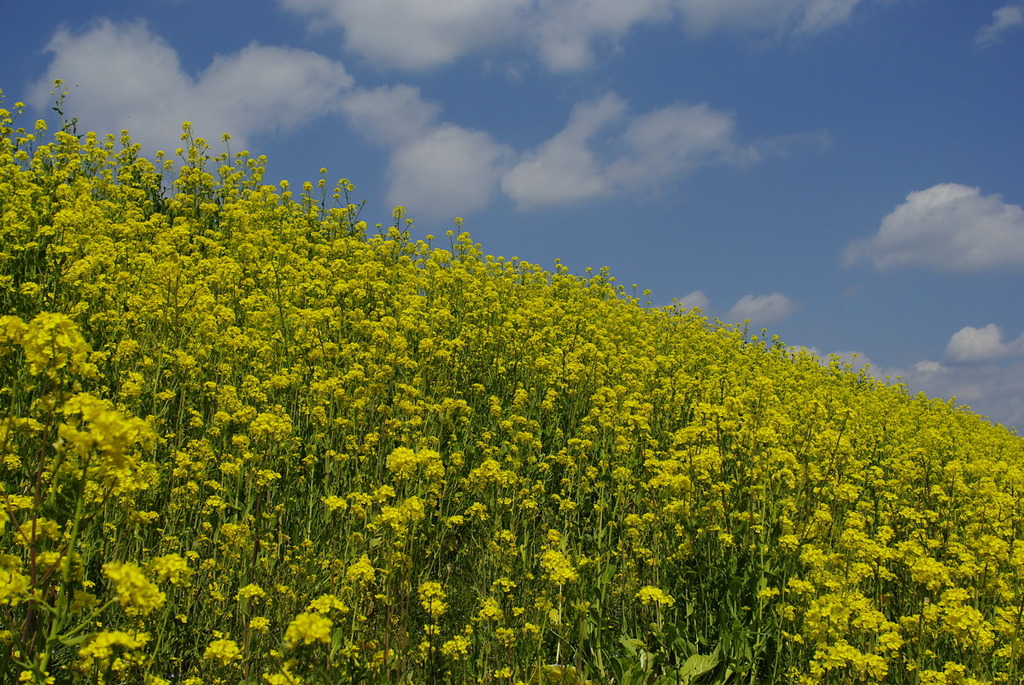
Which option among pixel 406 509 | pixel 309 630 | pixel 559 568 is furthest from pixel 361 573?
pixel 309 630

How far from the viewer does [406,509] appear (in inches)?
126

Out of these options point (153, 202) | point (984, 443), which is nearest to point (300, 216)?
point (153, 202)

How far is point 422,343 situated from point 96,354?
2785 mm

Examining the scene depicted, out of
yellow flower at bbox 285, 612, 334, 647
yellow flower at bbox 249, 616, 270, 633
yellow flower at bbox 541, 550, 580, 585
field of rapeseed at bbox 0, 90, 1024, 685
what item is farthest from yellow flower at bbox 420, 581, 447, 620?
yellow flower at bbox 285, 612, 334, 647

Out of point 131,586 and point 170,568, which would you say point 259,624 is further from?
point 131,586

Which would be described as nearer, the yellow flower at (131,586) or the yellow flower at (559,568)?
the yellow flower at (131,586)

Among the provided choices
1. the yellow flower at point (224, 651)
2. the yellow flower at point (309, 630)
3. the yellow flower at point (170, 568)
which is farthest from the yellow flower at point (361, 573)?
the yellow flower at point (309, 630)

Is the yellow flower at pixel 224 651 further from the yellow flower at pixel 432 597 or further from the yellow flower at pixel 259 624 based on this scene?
the yellow flower at pixel 432 597

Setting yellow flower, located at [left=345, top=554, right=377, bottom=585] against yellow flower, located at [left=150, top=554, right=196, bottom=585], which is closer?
yellow flower, located at [left=150, top=554, right=196, bottom=585]

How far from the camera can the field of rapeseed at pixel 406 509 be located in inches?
112

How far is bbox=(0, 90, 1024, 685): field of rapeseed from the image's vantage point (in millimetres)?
2834

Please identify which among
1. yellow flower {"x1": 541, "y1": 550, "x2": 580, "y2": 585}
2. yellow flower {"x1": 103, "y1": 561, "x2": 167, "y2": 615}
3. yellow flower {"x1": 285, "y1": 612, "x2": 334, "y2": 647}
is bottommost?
yellow flower {"x1": 285, "y1": 612, "x2": 334, "y2": 647}

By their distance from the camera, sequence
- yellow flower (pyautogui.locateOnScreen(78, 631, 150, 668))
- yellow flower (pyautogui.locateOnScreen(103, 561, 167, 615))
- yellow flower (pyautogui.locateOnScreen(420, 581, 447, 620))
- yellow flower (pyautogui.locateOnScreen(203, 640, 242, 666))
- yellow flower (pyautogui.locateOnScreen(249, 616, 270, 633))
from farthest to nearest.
Result: yellow flower (pyautogui.locateOnScreen(420, 581, 447, 620)) → yellow flower (pyautogui.locateOnScreen(249, 616, 270, 633)) → yellow flower (pyautogui.locateOnScreen(203, 640, 242, 666)) → yellow flower (pyautogui.locateOnScreen(78, 631, 150, 668)) → yellow flower (pyautogui.locateOnScreen(103, 561, 167, 615))

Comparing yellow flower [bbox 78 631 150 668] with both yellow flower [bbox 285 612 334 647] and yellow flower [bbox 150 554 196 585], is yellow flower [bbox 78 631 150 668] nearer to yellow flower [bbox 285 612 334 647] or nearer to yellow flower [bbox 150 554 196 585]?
yellow flower [bbox 150 554 196 585]
